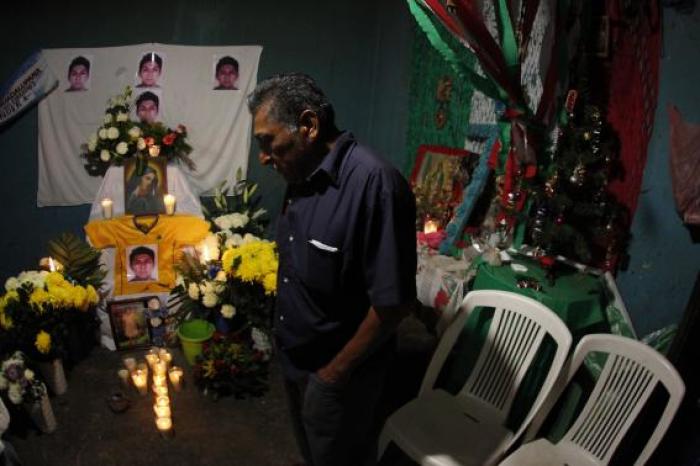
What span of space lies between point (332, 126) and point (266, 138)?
0.24m

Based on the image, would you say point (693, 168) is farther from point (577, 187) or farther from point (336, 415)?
point (336, 415)

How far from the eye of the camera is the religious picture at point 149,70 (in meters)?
3.92

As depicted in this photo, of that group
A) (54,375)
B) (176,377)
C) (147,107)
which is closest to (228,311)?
(176,377)

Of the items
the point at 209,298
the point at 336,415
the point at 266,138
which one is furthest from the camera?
the point at 209,298

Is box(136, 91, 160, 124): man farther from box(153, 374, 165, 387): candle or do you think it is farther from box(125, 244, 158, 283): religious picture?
box(153, 374, 165, 387): candle

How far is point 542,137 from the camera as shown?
8.11 feet

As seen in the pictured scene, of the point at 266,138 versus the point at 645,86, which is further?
the point at 645,86

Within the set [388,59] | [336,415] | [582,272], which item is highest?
[388,59]

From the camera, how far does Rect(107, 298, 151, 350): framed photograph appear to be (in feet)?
11.2

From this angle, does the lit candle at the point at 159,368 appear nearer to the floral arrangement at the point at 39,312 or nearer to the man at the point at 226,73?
the floral arrangement at the point at 39,312

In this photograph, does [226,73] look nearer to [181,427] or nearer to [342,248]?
[181,427]

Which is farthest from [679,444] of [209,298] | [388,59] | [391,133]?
[388,59]

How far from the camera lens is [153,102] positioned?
3.98 metres

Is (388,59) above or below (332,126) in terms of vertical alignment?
above
